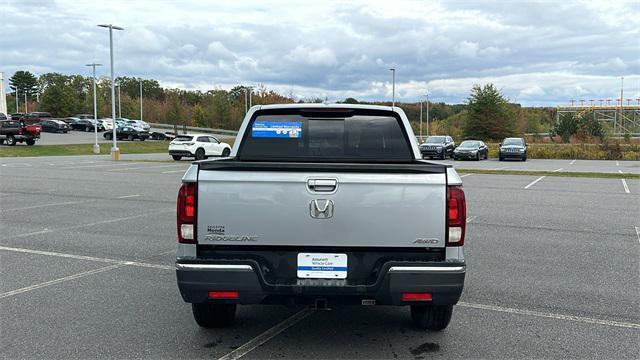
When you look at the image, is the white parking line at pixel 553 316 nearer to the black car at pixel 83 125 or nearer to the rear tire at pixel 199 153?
the rear tire at pixel 199 153

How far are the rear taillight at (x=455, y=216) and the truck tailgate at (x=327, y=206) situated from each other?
0.06 meters

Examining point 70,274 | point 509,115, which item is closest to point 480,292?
point 70,274

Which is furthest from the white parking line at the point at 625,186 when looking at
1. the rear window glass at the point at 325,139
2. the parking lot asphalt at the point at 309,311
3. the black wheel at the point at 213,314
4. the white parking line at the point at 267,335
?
the black wheel at the point at 213,314

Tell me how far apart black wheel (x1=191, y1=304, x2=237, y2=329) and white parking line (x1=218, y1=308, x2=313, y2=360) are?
13.8 inches

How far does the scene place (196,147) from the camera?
3231 centimetres

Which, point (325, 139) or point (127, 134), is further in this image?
point (127, 134)

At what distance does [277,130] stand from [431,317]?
6.86 ft

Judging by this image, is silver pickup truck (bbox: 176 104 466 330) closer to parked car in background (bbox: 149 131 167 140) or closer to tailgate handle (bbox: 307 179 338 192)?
tailgate handle (bbox: 307 179 338 192)

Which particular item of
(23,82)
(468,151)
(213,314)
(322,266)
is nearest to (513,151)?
(468,151)

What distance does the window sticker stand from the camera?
4.94 meters

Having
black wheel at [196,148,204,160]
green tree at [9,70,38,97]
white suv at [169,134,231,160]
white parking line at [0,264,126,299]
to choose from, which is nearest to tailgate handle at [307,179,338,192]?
white parking line at [0,264,126,299]

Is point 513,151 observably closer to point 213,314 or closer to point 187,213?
point 213,314

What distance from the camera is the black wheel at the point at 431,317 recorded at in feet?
14.6

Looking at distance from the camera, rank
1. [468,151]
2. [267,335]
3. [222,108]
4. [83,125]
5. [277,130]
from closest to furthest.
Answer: [267,335]
[277,130]
[468,151]
[83,125]
[222,108]
